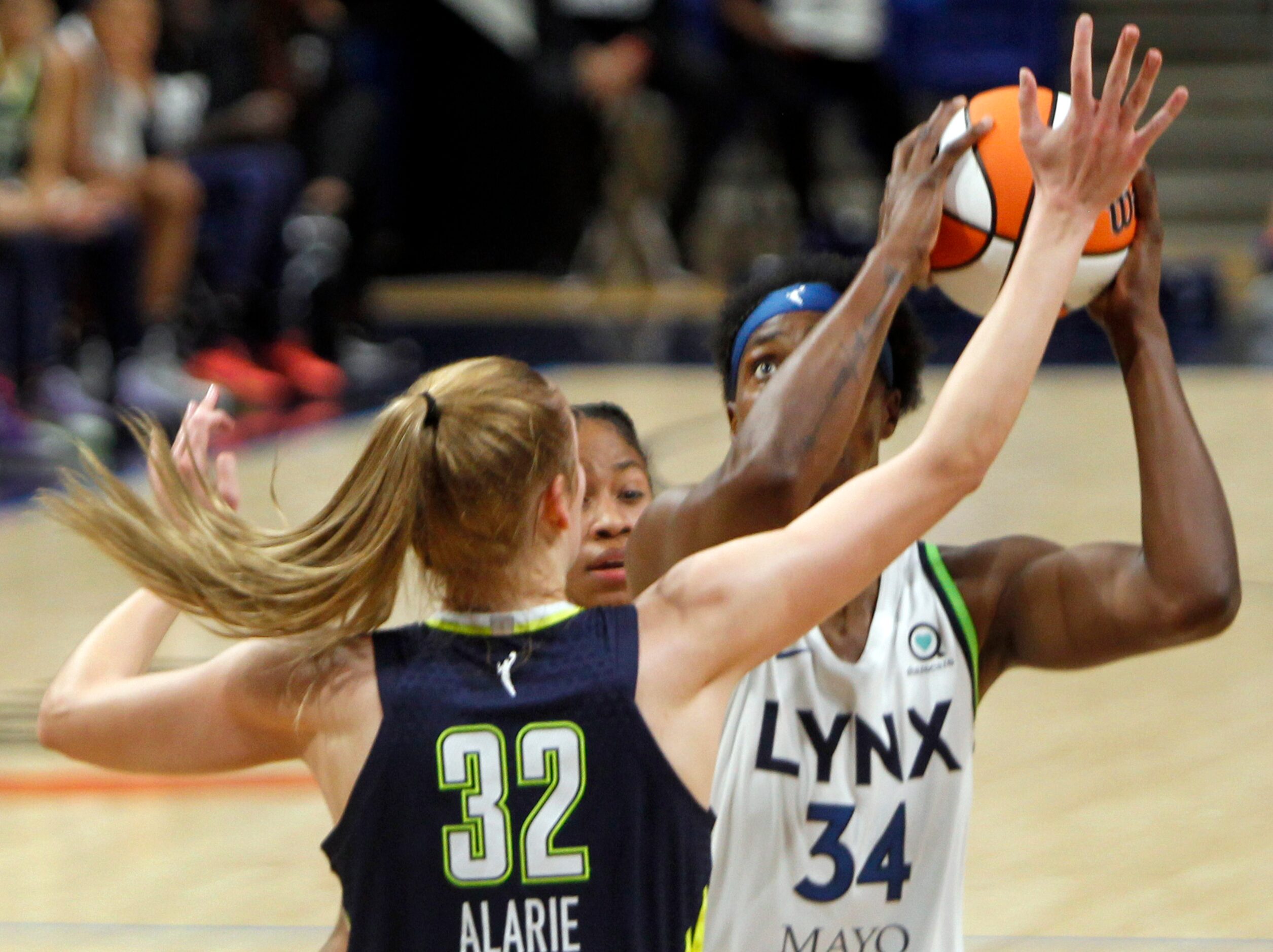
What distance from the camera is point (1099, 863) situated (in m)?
3.69

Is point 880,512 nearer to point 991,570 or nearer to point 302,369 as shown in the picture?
point 991,570

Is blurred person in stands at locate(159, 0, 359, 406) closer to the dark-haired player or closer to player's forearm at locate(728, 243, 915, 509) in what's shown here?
the dark-haired player

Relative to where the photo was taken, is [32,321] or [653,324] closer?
[32,321]

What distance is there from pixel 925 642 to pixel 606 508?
2.30ft

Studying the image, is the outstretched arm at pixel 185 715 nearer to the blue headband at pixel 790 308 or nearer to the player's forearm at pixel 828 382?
the player's forearm at pixel 828 382

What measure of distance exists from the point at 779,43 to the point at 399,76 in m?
3.60

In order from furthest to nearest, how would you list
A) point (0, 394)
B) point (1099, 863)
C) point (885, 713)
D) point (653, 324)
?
point (653, 324), point (0, 394), point (1099, 863), point (885, 713)

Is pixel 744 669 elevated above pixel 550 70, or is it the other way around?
pixel 550 70

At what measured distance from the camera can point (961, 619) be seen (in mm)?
2164

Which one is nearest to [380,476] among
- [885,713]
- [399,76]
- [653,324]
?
[885,713]

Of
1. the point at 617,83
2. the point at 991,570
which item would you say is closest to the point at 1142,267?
the point at 991,570

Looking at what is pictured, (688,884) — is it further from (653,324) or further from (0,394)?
(653,324)

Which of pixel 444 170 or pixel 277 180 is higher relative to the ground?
pixel 444 170

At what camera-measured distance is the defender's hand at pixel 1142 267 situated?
210 centimetres
